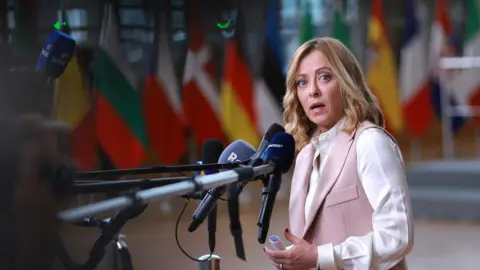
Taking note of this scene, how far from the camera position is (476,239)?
4223 millimetres

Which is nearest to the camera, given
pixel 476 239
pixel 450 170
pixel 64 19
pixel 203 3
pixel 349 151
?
pixel 349 151

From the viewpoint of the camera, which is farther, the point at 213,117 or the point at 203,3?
the point at 213,117

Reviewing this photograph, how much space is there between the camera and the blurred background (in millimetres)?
1255

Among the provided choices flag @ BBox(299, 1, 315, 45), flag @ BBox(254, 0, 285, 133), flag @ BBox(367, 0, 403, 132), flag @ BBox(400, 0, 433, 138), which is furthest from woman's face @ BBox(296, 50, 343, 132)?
flag @ BBox(400, 0, 433, 138)

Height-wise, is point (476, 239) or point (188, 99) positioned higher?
point (188, 99)

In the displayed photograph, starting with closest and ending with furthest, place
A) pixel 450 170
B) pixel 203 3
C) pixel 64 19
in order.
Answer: pixel 64 19 < pixel 203 3 < pixel 450 170

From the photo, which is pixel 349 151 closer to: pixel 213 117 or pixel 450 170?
pixel 213 117

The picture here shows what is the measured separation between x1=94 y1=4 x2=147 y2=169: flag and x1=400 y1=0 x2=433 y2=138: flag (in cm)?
317

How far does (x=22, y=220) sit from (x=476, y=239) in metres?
3.94

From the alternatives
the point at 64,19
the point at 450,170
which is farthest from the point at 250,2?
the point at 450,170

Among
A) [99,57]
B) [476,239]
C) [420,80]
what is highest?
[99,57]

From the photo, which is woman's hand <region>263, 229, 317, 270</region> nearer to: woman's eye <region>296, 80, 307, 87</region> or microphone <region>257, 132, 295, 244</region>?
microphone <region>257, 132, 295, 244</region>

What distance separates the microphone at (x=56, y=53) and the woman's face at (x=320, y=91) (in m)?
0.41

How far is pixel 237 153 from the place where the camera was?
139 cm
